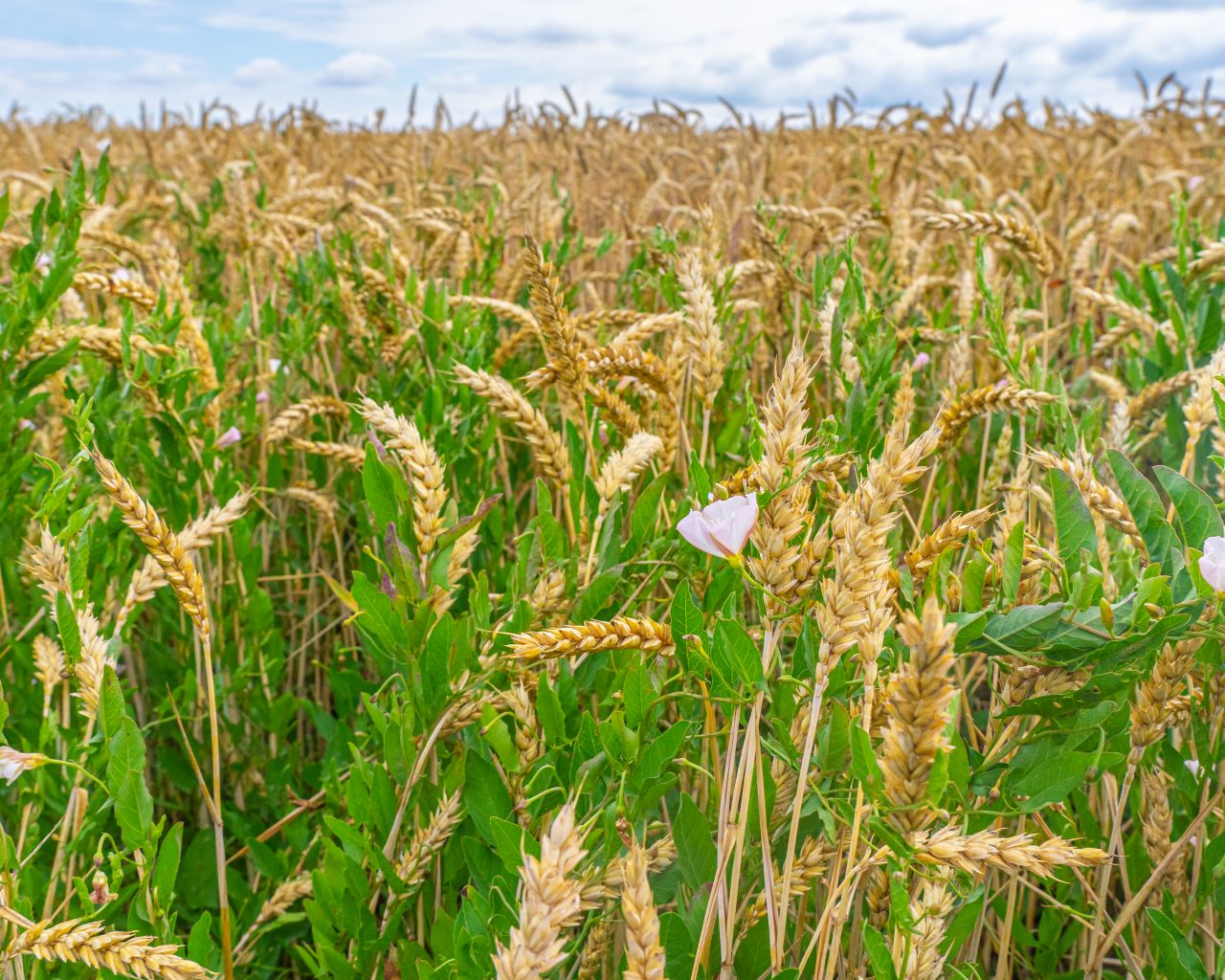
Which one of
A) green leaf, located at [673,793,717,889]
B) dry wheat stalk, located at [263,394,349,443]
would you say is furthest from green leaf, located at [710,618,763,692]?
dry wheat stalk, located at [263,394,349,443]

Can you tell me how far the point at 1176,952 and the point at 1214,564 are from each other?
1.47 ft

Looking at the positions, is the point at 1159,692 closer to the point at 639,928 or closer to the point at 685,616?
the point at 685,616

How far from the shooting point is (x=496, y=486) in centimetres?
204

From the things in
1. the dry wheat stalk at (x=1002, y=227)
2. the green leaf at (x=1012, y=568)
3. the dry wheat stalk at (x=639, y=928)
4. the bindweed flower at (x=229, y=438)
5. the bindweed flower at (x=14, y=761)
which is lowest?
the bindweed flower at (x=14, y=761)

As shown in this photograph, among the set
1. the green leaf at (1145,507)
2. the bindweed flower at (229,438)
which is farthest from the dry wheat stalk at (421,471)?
the bindweed flower at (229,438)

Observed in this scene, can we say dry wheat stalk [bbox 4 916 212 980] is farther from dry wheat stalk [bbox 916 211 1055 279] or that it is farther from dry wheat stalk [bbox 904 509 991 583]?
dry wheat stalk [bbox 916 211 1055 279]

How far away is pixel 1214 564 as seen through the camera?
2.39 ft

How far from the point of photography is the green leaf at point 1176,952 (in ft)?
3.11

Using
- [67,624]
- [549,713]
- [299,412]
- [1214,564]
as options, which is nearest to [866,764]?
[1214,564]

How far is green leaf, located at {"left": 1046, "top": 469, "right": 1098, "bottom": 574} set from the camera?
860 mm

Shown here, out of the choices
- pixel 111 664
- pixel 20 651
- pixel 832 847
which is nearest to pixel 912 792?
pixel 832 847

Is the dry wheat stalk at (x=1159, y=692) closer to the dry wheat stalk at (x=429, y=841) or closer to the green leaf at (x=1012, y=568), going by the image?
the green leaf at (x=1012, y=568)

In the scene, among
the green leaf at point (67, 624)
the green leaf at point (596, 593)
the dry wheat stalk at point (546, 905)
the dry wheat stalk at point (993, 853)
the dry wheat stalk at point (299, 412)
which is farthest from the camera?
the dry wheat stalk at point (299, 412)

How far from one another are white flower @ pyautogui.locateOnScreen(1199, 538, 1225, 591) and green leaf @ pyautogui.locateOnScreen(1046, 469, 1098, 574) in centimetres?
12
